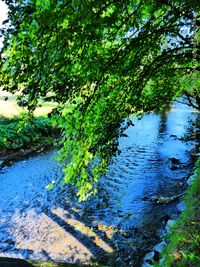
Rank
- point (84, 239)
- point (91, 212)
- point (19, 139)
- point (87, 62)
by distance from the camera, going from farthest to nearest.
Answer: point (19, 139) < point (91, 212) < point (84, 239) < point (87, 62)

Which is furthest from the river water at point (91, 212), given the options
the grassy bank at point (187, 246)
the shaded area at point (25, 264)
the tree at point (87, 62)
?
the tree at point (87, 62)

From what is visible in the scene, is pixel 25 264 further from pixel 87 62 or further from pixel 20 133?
pixel 20 133

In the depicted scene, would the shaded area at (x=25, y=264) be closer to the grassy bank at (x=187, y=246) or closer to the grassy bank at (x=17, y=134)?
the grassy bank at (x=187, y=246)

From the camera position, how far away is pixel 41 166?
21.8m

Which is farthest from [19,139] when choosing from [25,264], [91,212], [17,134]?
[25,264]

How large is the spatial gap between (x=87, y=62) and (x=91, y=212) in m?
9.17

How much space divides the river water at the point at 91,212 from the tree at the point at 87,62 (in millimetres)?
4267

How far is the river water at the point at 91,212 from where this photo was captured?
10898 millimetres

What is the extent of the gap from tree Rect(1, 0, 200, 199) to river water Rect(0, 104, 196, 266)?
4267mm

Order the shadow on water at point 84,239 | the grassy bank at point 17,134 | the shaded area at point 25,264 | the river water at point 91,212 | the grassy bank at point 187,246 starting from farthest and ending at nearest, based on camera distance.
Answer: the grassy bank at point 17,134 < the river water at point 91,212 < the shadow on water at point 84,239 < the shaded area at point 25,264 < the grassy bank at point 187,246

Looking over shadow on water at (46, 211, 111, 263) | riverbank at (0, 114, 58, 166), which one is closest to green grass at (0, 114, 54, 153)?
riverbank at (0, 114, 58, 166)

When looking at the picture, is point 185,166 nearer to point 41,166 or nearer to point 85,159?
point 41,166

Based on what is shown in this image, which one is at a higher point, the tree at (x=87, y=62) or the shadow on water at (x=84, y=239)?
the tree at (x=87, y=62)

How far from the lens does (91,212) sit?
13930 mm
